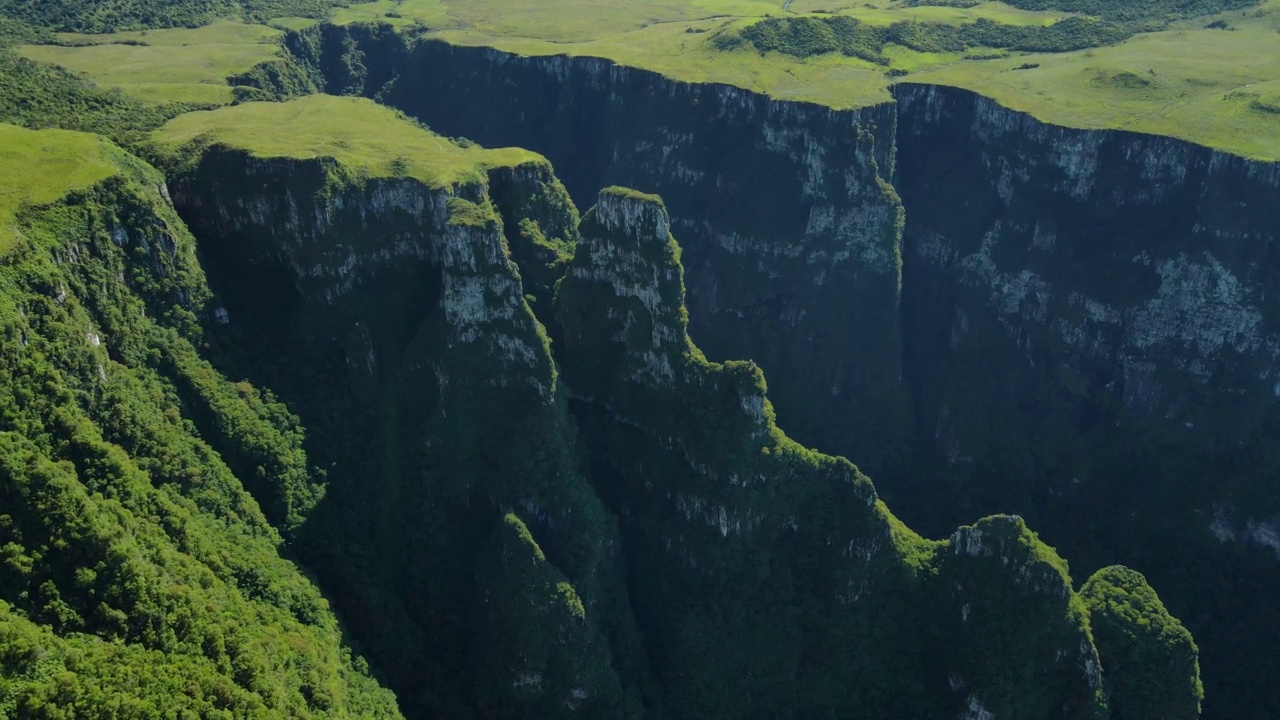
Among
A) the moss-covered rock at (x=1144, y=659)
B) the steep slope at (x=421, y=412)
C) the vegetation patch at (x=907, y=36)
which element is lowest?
the moss-covered rock at (x=1144, y=659)

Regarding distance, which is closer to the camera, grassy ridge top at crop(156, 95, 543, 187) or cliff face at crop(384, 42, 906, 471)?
grassy ridge top at crop(156, 95, 543, 187)

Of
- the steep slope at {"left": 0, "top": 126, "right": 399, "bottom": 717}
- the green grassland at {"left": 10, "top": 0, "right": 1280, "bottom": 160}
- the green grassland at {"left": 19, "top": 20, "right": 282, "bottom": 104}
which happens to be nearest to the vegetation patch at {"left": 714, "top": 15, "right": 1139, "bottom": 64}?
the green grassland at {"left": 10, "top": 0, "right": 1280, "bottom": 160}

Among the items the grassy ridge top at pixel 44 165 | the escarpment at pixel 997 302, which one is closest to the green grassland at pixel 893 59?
the escarpment at pixel 997 302

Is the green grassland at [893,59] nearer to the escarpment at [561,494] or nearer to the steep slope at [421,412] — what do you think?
the steep slope at [421,412]

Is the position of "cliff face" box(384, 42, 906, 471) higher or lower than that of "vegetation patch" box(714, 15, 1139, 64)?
lower

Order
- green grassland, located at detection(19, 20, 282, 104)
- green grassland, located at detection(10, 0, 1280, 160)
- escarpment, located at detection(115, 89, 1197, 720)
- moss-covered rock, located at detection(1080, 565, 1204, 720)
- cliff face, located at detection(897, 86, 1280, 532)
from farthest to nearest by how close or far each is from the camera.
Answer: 1. green grassland, located at detection(19, 20, 282, 104)
2. green grassland, located at detection(10, 0, 1280, 160)
3. cliff face, located at detection(897, 86, 1280, 532)
4. escarpment, located at detection(115, 89, 1197, 720)
5. moss-covered rock, located at detection(1080, 565, 1204, 720)

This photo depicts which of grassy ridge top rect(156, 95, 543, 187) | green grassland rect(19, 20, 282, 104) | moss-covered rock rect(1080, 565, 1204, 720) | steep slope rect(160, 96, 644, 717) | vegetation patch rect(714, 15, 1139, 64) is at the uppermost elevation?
vegetation patch rect(714, 15, 1139, 64)

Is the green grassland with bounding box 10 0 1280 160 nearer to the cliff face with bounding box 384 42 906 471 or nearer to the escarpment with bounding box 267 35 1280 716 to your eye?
the cliff face with bounding box 384 42 906 471

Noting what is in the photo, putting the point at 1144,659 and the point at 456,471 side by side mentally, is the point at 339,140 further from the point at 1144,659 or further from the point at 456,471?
the point at 1144,659

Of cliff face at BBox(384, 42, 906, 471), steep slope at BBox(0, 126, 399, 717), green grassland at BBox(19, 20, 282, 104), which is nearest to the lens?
steep slope at BBox(0, 126, 399, 717)
